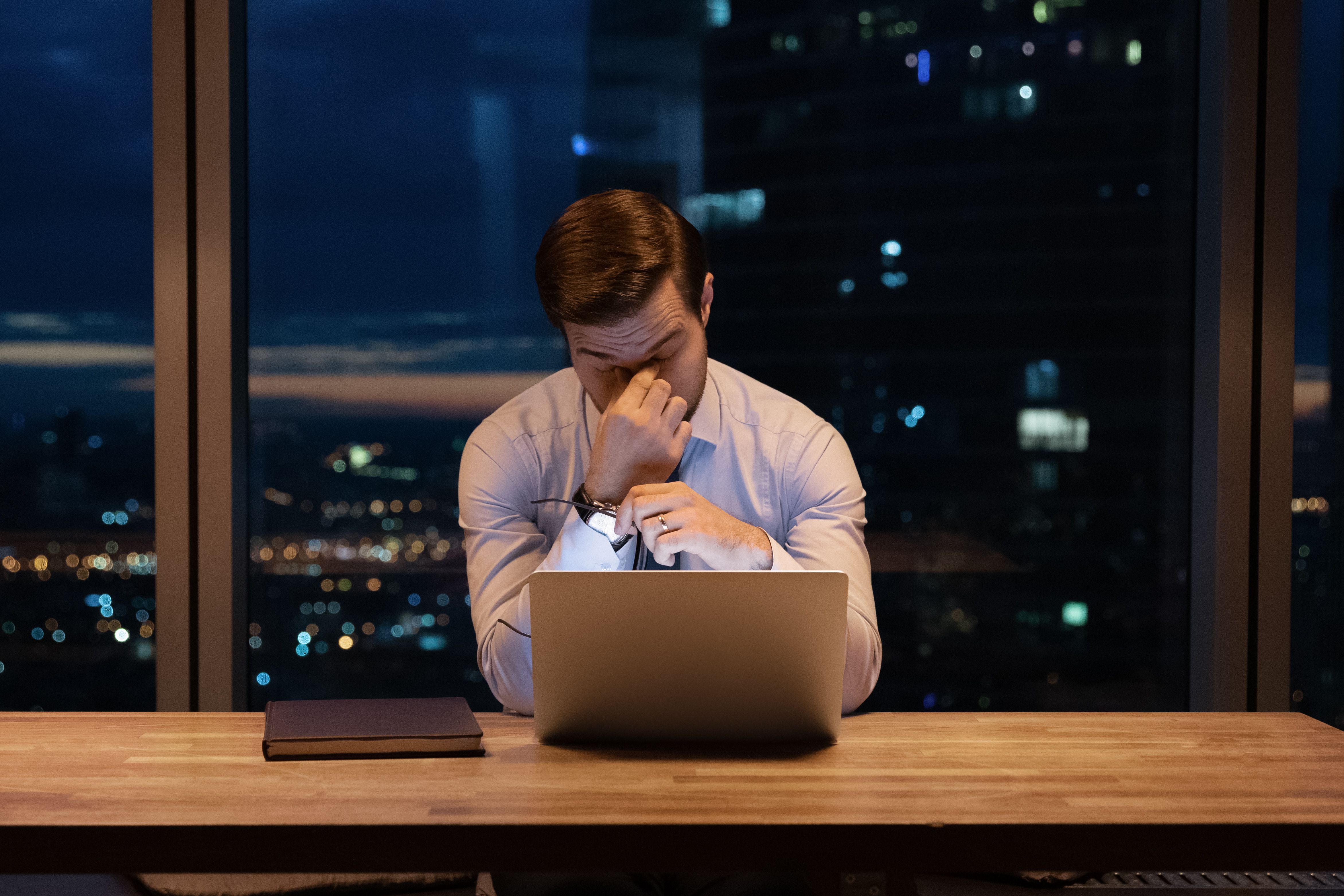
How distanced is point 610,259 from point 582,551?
1.56 ft

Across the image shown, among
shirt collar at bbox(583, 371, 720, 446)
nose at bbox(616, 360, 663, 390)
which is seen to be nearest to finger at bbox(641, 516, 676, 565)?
nose at bbox(616, 360, 663, 390)

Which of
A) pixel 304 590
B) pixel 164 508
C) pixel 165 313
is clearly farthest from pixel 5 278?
pixel 304 590

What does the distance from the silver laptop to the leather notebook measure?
107 millimetres

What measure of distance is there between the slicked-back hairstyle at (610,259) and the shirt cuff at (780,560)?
0.39m

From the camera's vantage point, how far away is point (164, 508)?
2.37 metres

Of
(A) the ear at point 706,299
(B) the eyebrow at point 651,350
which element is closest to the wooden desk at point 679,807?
(B) the eyebrow at point 651,350

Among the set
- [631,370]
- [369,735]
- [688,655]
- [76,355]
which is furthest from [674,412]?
[76,355]

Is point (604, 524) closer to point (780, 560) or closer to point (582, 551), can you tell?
point (582, 551)

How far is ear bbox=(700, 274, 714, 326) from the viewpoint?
6.14 feet

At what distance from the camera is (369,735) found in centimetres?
131

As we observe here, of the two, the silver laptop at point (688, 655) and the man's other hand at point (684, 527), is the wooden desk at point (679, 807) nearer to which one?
the silver laptop at point (688, 655)

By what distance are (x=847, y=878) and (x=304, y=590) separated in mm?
1826

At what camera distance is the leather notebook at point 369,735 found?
1.29 metres

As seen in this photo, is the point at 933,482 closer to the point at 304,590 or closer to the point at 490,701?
the point at 490,701
